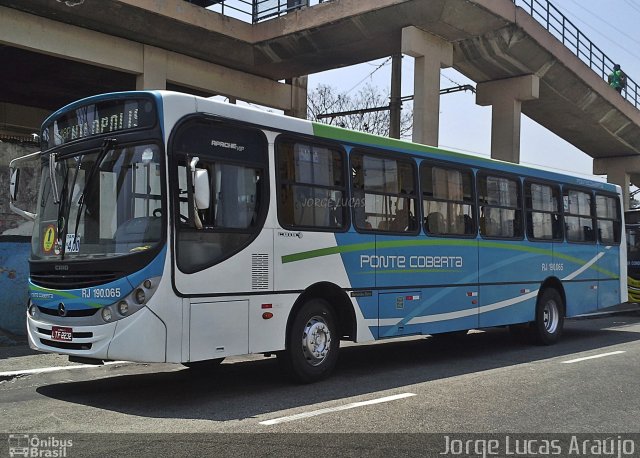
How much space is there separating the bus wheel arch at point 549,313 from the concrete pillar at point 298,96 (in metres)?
12.5

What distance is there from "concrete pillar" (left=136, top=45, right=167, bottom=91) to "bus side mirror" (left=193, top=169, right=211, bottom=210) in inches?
506

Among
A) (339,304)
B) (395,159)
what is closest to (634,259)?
(395,159)

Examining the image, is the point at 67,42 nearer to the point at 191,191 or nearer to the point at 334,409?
the point at 191,191

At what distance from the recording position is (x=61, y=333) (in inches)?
270

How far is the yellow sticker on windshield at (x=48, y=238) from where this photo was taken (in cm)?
730

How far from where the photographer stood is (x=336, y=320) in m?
8.44

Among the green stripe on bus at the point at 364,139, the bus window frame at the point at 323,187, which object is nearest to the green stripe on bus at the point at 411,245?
the bus window frame at the point at 323,187

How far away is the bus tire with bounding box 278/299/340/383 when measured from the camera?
7.71m

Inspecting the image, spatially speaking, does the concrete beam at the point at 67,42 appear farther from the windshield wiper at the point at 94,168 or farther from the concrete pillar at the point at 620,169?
the concrete pillar at the point at 620,169

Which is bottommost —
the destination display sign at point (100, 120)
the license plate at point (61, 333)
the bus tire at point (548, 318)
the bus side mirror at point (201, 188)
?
the bus tire at point (548, 318)

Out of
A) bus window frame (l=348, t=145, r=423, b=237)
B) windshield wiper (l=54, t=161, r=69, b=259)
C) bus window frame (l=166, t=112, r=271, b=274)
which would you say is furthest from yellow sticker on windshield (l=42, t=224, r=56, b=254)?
bus window frame (l=348, t=145, r=423, b=237)

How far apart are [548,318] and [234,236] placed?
7.71 m

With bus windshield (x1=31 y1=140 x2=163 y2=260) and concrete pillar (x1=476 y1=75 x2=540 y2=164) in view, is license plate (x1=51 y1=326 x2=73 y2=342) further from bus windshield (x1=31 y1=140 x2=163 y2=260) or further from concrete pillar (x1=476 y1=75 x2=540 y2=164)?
concrete pillar (x1=476 y1=75 x2=540 y2=164)

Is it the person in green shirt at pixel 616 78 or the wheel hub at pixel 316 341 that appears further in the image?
the person in green shirt at pixel 616 78
